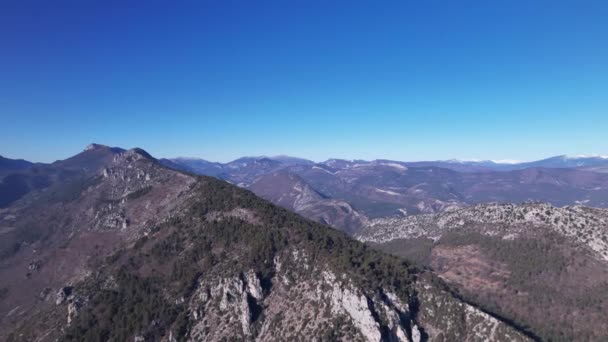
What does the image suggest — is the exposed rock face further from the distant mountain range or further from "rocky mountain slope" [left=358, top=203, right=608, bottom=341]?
"rocky mountain slope" [left=358, top=203, right=608, bottom=341]

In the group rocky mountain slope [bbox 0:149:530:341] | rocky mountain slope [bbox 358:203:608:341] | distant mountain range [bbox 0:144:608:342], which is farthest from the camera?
rocky mountain slope [bbox 358:203:608:341]

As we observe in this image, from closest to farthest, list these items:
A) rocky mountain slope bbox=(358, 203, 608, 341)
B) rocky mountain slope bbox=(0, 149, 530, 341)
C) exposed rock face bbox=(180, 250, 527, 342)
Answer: exposed rock face bbox=(180, 250, 527, 342)
rocky mountain slope bbox=(0, 149, 530, 341)
rocky mountain slope bbox=(358, 203, 608, 341)

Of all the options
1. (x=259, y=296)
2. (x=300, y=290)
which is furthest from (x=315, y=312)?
(x=259, y=296)

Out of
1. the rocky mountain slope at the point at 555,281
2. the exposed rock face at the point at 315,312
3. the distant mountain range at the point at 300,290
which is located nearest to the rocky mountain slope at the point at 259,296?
the exposed rock face at the point at 315,312

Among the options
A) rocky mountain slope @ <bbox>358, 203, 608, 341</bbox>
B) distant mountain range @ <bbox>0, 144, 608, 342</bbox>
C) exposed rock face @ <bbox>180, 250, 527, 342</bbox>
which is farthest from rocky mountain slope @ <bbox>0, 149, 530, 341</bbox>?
rocky mountain slope @ <bbox>358, 203, 608, 341</bbox>

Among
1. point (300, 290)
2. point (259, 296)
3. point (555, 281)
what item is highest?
point (300, 290)

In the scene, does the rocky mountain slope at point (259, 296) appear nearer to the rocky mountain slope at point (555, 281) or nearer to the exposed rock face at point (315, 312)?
the exposed rock face at point (315, 312)

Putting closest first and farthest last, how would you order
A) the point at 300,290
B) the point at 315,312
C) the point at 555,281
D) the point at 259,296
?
the point at 315,312 → the point at 300,290 → the point at 259,296 → the point at 555,281

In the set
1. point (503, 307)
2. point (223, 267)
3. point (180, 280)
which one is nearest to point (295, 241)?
point (223, 267)

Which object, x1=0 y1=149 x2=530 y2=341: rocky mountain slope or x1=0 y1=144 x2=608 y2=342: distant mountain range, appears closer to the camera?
x1=0 y1=149 x2=530 y2=341: rocky mountain slope

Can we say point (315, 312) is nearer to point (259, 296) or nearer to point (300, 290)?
point (300, 290)

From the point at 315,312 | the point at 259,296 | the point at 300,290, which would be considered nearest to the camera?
the point at 315,312
